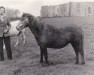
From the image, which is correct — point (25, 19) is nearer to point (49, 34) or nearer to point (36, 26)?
→ point (36, 26)

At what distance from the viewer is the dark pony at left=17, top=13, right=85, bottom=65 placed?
5.77 meters

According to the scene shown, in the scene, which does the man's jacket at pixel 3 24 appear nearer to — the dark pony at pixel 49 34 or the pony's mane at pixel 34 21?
the dark pony at pixel 49 34

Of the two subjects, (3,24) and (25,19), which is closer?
(25,19)

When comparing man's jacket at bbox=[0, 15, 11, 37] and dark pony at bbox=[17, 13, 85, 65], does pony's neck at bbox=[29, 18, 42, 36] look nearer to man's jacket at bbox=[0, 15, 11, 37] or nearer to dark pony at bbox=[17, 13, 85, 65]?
dark pony at bbox=[17, 13, 85, 65]

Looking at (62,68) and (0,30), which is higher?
(0,30)

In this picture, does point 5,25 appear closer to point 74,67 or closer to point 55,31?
point 55,31

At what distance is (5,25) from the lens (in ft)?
22.7

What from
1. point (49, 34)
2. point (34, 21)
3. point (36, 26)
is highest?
point (34, 21)

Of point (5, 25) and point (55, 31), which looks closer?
point (55, 31)

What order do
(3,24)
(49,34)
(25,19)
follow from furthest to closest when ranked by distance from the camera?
1. (3,24)
2. (49,34)
3. (25,19)

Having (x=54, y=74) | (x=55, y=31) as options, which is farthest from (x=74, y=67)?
(x=55, y=31)

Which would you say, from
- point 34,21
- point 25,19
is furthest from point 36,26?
point 25,19

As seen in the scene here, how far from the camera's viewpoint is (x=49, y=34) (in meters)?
5.82

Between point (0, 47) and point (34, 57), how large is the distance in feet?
4.12
